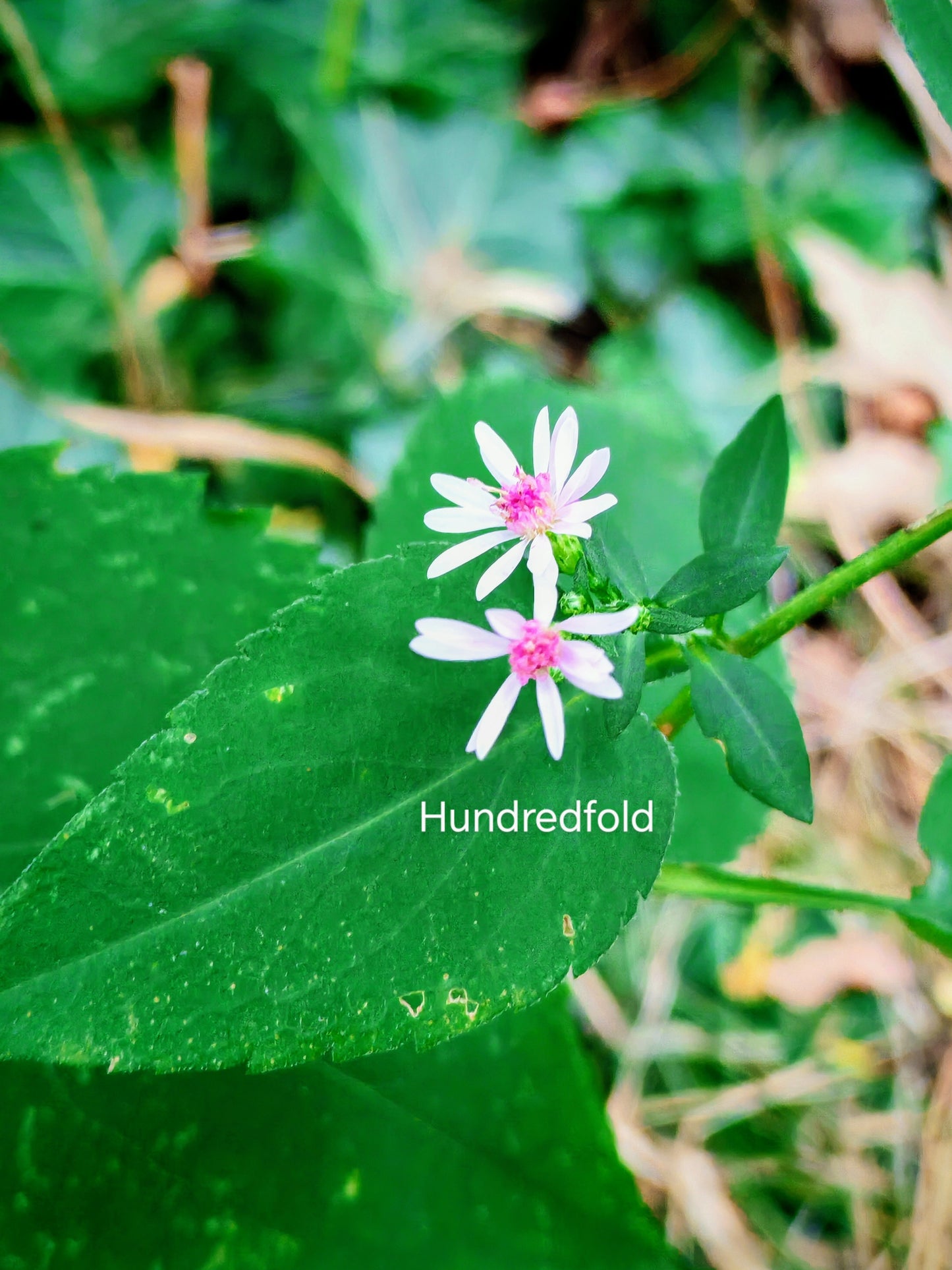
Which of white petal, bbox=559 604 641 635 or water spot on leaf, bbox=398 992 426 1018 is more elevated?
white petal, bbox=559 604 641 635

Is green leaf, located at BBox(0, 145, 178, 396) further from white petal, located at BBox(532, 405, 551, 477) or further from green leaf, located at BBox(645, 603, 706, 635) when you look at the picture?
green leaf, located at BBox(645, 603, 706, 635)

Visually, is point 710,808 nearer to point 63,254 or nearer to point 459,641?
point 459,641

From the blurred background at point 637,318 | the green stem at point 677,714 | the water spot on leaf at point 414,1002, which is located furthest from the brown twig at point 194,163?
the water spot on leaf at point 414,1002

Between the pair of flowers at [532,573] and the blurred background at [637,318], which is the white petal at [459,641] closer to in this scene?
the pair of flowers at [532,573]

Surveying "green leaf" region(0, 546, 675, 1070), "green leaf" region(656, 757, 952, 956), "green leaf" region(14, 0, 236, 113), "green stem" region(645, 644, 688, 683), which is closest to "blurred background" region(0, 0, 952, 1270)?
Result: "green leaf" region(14, 0, 236, 113)

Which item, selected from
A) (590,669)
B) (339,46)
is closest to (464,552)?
(590,669)

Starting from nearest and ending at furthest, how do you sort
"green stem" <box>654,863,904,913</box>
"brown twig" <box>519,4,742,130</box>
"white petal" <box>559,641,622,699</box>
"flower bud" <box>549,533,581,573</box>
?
"white petal" <box>559,641,622,699</box>, "flower bud" <box>549,533,581,573</box>, "green stem" <box>654,863,904,913</box>, "brown twig" <box>519,4,742,130</box>
